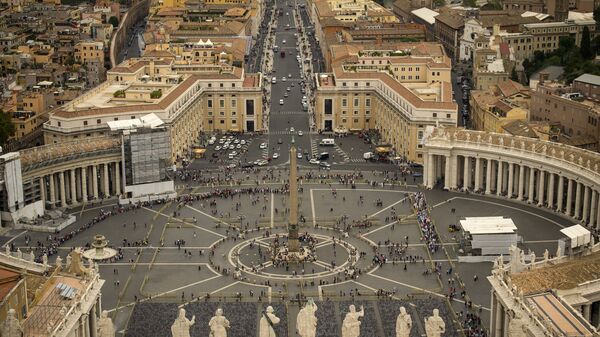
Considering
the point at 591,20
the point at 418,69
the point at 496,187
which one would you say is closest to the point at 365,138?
the point at 418,69

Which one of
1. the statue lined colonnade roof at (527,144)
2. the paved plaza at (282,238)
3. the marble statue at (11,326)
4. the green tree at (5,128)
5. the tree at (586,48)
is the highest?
the tree at (586,48)

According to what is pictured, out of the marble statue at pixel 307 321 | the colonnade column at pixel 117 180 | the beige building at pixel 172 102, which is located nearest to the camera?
the marble statue at pixel 307 321

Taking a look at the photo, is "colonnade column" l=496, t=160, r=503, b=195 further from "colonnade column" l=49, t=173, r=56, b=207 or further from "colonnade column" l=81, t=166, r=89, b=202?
"colonnade column" l=49, t=173, r=56, b=207

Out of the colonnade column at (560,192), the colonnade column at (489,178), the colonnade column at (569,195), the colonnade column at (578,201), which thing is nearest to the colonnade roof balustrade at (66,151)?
the colonnade column at (489,178)

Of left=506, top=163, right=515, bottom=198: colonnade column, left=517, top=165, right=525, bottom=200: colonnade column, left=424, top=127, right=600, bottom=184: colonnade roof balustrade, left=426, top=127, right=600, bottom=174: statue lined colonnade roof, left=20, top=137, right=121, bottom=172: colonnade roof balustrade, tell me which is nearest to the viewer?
left=424, top=127, right=600, bottom=184: colonnade roof balustrade

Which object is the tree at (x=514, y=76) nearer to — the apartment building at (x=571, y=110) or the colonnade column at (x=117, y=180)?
the apartment building at (x=571, y=110)

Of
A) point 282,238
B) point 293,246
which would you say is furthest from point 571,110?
point 293,246

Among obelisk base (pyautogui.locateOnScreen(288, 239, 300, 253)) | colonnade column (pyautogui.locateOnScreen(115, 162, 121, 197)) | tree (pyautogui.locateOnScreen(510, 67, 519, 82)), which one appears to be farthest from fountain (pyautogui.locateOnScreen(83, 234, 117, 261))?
tree (pyautogui.locateOnScreen(510, 67, 519, 82))

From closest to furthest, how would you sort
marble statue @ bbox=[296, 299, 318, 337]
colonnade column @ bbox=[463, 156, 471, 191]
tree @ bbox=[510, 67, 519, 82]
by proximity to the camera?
marble statue @ bbox=[296, 299, 318, 337] < colonnade column @ bbox=[463, 156, 471, 191] < tree @ bbox=[510, 67, 519, 82]
